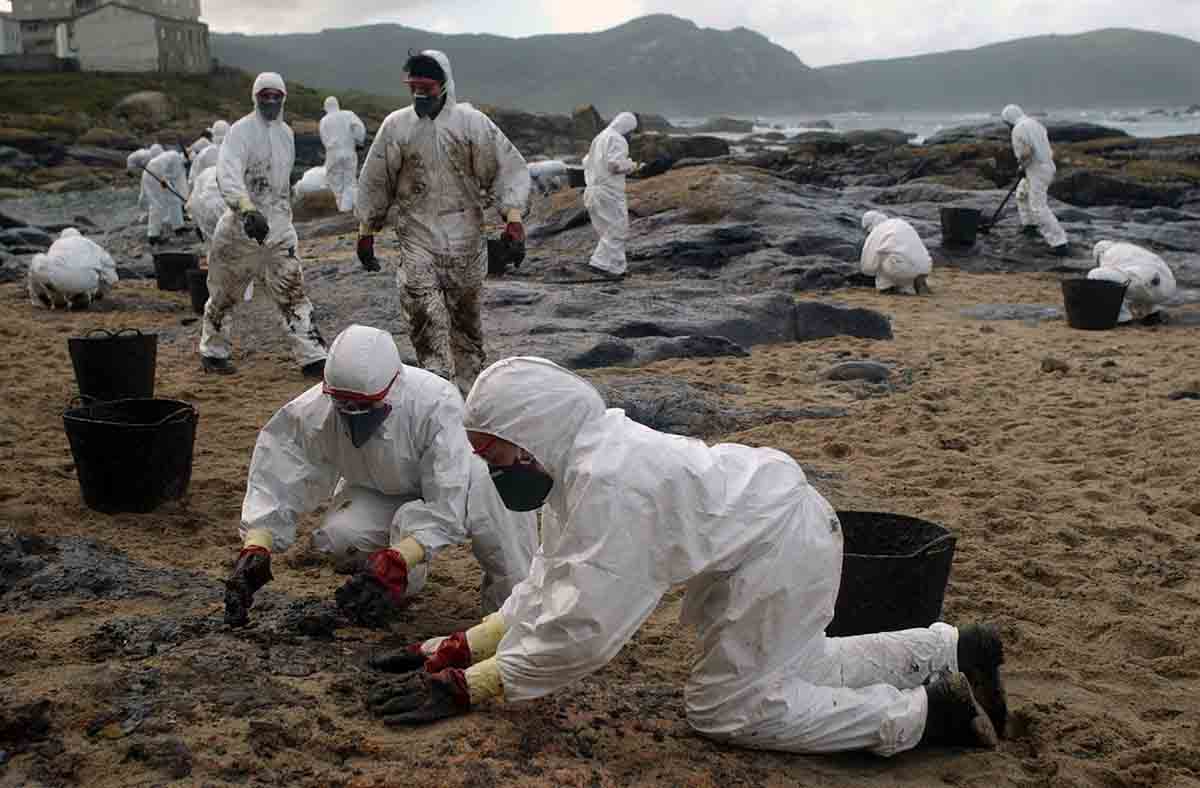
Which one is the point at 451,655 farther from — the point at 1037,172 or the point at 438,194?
the point at 1037,172

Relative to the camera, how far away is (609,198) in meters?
12.9

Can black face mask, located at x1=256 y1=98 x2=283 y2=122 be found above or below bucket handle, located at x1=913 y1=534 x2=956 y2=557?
above

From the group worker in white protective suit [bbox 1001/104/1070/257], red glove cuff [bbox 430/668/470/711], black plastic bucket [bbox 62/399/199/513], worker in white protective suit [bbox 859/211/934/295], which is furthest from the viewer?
worker in white protective suit [bbox 1001/104/1070/257]

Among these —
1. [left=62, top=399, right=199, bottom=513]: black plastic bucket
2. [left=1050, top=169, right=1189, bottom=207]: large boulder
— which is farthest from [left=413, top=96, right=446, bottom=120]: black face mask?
[left=1050, top=169, right=1189, bottom=207]: large boulder

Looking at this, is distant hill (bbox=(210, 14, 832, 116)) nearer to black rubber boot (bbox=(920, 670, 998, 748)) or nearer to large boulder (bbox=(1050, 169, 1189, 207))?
large boulder (bbox=(1050, 169, 1189, 207))

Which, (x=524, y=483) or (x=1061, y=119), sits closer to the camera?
(x=524, y=483)

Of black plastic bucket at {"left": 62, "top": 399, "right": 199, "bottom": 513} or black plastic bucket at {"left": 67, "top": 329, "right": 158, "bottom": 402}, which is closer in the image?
black plastic bucket at {"left": 62, "top": 399, "right": 199, "bottom": 513}

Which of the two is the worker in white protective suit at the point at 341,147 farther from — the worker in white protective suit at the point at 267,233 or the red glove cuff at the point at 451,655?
the red glove cuff at the point at 451,655

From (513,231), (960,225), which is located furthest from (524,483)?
(960,225)

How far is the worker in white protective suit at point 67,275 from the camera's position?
428 inches

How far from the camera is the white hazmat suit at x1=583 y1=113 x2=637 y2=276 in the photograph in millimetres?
12773

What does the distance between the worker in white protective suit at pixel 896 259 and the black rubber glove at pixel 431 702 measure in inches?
385

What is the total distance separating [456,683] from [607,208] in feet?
33.4

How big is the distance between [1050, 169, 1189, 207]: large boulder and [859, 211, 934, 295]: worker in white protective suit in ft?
29.2
